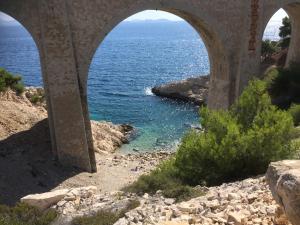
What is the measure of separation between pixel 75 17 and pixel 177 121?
13.3 m

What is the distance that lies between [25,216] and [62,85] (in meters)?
6.55

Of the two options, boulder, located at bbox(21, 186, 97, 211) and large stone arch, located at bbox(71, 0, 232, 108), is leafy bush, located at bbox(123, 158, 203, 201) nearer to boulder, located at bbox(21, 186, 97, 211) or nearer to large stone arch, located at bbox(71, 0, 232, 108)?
boulder, located at bbox(21, 186, 97, 211)

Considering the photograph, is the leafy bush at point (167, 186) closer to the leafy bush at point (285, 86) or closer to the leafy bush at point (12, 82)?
the leafy bush at point (285, 86)

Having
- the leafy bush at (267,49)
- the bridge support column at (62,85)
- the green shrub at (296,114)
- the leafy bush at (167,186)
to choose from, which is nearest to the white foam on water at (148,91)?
the leafy bush at (267,49)

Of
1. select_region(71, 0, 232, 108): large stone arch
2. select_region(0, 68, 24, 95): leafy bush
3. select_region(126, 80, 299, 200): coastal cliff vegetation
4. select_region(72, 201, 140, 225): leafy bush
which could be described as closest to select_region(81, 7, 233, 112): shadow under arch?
select_region(71, 0, 232, 108): large stone arch

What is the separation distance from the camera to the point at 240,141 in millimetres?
9125

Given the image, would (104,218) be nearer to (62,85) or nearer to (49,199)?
(49,199)

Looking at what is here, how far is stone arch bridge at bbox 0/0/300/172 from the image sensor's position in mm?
13438

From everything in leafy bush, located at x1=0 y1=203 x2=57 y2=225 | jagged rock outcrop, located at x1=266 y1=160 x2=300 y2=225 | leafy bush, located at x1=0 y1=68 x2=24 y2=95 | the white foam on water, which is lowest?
the white foam on water

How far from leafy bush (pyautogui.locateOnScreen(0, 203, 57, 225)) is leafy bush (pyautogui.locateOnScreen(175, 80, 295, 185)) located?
122 inches

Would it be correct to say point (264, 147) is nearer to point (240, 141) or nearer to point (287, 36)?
point (240, 141)

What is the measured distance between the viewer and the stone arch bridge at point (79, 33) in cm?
1344

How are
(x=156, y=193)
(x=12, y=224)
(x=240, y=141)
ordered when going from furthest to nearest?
(x=240, y=141) < (x=156, y=193) < (x=12, y=224)

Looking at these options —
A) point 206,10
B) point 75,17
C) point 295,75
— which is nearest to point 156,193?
point 75,17
